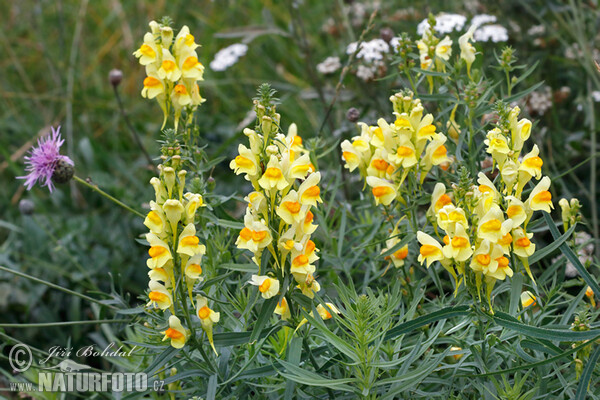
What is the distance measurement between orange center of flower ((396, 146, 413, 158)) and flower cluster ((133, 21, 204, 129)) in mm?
653

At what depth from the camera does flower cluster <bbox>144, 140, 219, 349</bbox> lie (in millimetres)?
1503

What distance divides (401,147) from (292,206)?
1.45ft

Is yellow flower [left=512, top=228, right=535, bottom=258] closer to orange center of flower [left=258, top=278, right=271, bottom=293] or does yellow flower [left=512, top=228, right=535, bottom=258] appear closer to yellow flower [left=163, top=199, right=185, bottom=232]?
orange center of flower [left=258, top=278, right=271, bottom=293]

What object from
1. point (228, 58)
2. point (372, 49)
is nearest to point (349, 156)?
point (372, 49)

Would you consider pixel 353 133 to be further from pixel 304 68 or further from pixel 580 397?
pixel 580 397

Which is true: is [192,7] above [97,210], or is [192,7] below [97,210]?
above

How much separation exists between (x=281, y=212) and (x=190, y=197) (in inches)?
9.4

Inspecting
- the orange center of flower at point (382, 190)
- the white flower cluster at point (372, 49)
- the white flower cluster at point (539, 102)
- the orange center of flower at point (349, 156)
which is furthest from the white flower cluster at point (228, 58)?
the orange center of flower at point (382, 190)

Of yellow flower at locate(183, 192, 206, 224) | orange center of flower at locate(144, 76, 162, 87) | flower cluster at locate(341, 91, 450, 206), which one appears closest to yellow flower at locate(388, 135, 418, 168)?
flower cluster at locate(341, 91, 450, 206)

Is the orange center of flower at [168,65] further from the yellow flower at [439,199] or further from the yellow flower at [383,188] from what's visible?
the yellow flower at [439,199]

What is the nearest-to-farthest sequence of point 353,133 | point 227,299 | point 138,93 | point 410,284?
point 227,299, point 410,284, point 353,133, point 138,93

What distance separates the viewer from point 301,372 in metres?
1.46

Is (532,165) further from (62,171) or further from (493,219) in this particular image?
(62,171)

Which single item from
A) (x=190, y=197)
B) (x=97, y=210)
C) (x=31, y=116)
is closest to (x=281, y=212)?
(x=190, y=197)
